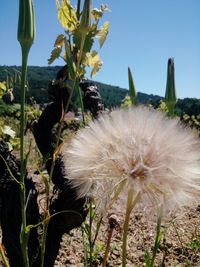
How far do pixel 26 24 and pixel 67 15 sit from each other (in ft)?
0.95

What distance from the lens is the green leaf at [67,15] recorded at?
145cm

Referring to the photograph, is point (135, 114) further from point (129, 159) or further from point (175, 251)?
point (175, 251)

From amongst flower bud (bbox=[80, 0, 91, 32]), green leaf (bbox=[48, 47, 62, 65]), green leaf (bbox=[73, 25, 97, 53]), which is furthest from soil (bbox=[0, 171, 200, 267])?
flower bud (bbox=[80, 0, 91, 32])

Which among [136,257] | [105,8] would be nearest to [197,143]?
[105,8]

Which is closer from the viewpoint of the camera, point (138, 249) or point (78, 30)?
point (78, 30)

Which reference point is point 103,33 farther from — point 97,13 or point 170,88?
point 170,88

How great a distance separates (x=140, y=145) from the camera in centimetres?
119

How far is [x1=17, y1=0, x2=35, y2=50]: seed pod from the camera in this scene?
1.21 m

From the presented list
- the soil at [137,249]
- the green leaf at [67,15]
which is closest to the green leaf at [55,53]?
the green leaf at [67,15]

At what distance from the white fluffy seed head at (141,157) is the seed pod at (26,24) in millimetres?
361

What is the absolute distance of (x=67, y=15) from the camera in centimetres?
146

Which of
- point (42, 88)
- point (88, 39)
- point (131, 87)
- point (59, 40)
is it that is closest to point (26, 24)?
point (88, 39)

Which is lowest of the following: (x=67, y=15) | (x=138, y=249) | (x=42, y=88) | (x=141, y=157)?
(x=138, y=249)

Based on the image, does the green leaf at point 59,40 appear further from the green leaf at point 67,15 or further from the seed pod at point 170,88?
the seed pod at point 170,88
